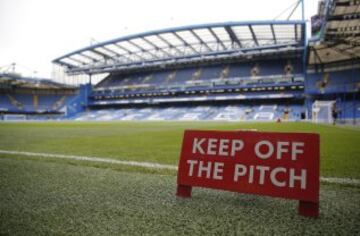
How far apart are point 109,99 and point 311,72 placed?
36.0 m

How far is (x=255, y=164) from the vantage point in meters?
1.45

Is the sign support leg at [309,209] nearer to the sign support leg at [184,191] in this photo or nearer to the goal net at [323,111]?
the sign support leg at [184,191]

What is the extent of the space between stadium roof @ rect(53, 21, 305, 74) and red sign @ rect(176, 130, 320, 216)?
1223 inches

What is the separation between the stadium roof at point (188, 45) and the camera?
31056 mm

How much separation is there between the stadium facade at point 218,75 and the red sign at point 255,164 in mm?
22048

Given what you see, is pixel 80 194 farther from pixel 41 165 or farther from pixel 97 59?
pixel 97 59

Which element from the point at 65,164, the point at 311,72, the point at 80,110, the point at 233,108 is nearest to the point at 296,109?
the point at 311,72

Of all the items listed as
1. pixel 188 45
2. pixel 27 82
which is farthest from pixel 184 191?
pixel 27 82

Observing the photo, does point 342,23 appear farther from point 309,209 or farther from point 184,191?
point 184,191

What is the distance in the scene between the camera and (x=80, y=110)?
47.7 m

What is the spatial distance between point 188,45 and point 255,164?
38316 millimetres

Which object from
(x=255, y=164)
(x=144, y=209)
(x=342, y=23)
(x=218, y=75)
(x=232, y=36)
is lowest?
(x=144, y=209)

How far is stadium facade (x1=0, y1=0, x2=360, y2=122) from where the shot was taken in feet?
94.0

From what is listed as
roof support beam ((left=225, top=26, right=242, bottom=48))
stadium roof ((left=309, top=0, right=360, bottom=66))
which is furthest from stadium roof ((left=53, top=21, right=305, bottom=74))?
stadium roof ((left=309, top=0, right=360, bottom=66))
